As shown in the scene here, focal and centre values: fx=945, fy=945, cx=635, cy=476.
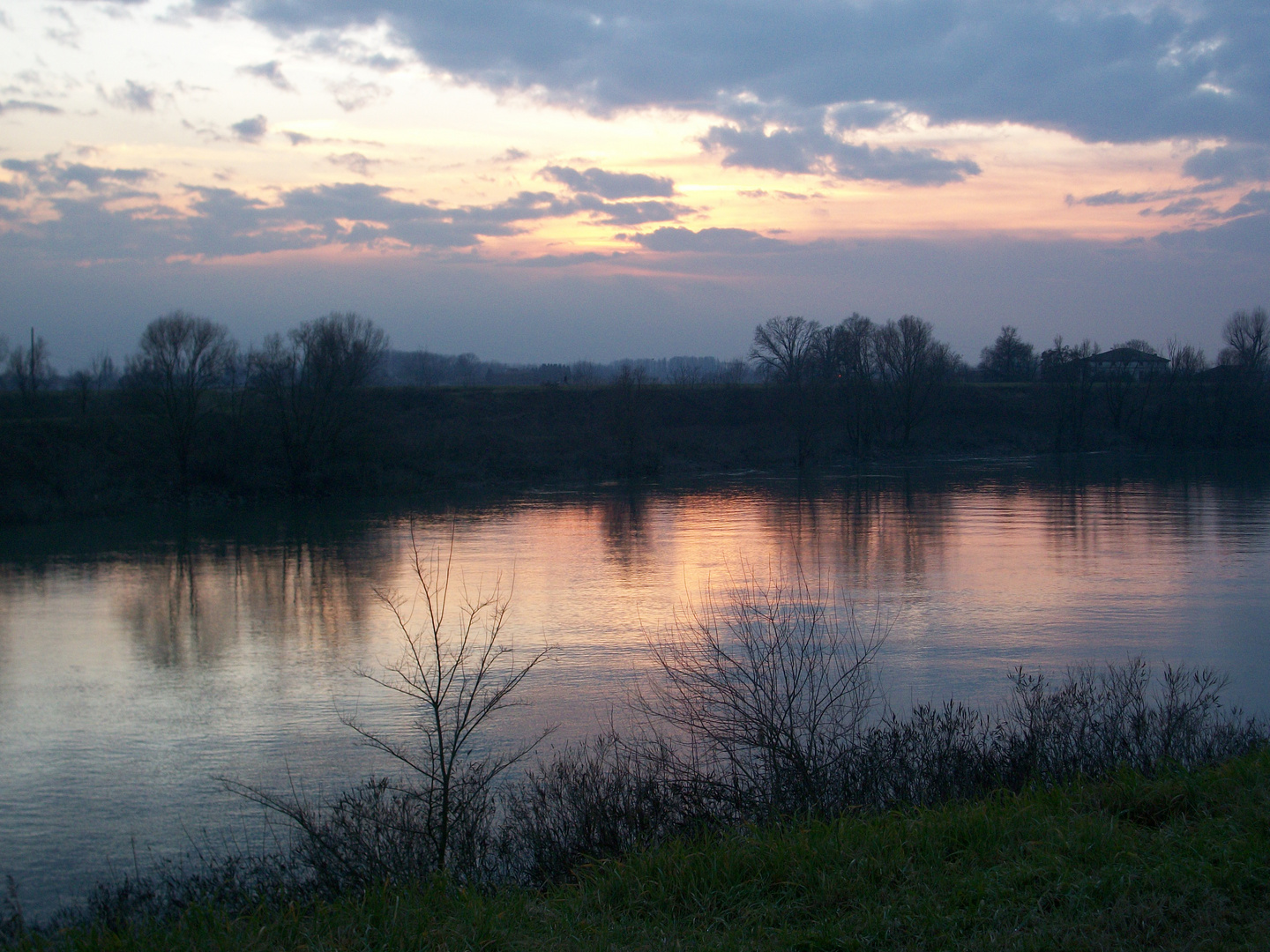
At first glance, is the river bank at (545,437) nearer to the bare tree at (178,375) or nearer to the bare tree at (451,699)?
the bare tree at (178,375)

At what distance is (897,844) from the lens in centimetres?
527

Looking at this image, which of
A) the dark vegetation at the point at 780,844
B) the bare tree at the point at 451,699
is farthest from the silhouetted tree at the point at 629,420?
the dark vegetation at the point at 780,844

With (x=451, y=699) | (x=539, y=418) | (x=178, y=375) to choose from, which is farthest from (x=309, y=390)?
(x=451, y=699)

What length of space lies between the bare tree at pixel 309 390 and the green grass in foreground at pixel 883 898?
3920cm

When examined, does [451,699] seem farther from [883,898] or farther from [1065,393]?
[1065,393]

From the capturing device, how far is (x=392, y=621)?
54.4 ft

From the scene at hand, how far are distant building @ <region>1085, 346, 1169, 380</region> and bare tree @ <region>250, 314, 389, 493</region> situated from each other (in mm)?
56591

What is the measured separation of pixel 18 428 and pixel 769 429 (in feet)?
133

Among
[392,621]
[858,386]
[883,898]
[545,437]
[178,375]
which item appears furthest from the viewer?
[858,386]

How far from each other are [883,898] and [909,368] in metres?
64.2

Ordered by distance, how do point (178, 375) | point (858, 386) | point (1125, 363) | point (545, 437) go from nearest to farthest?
point (178, 375) < point (545, 437) < point (858, 386) < point (1125, 363)

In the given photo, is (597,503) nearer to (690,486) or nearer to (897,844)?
(690,486)

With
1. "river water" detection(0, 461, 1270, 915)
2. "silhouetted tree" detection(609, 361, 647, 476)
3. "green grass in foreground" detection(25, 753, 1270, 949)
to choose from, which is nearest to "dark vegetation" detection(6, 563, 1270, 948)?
"green grass in foreground" detection(25, 753, 1270, 949)

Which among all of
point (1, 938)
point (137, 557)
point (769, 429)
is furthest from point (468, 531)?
point (769, 429)
